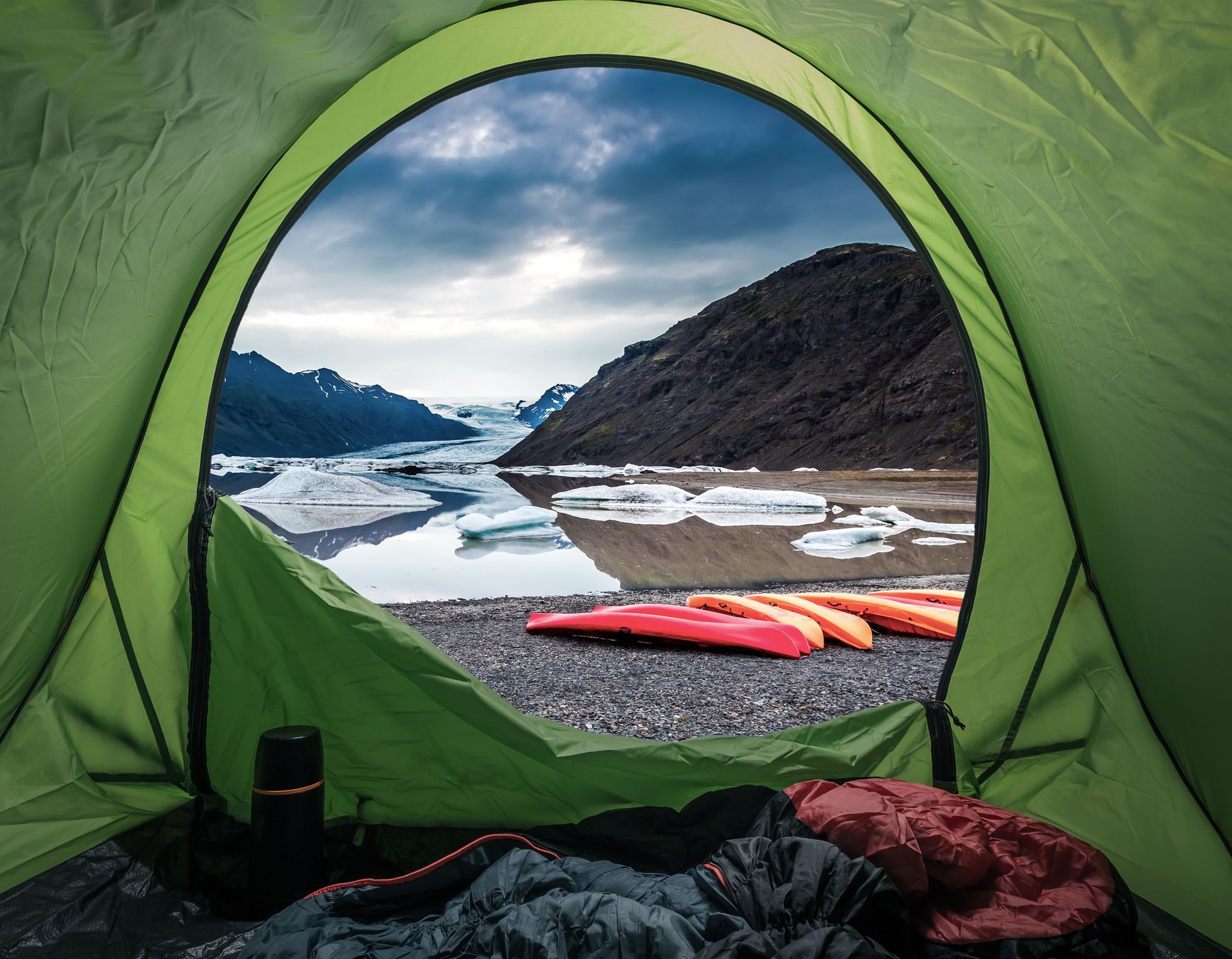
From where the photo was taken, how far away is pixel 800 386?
212 ft

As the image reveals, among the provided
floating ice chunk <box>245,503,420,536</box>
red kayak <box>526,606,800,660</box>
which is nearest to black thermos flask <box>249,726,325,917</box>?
red kayak <box>526,606,800,660</box>

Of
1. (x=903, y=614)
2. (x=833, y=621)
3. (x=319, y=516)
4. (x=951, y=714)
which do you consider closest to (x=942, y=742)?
(x=951, y=714)

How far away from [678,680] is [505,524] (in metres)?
8.65

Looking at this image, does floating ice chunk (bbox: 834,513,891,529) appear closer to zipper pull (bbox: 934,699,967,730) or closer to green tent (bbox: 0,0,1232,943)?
zipper pull (bbox: 934,699,967,730)

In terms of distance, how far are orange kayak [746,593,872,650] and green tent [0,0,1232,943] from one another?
228 cm

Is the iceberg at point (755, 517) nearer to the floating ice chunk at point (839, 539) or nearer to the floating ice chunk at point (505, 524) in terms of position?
the floating ice chunk at point (839, 539)

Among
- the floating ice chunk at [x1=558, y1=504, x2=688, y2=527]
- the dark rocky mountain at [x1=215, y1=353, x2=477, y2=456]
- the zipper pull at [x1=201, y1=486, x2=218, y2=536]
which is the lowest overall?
the floating ice chunk at [x1=558, y1=504, x2=688, y2=527]

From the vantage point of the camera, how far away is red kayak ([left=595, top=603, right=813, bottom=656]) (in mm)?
4383

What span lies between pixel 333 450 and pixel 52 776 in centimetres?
17566

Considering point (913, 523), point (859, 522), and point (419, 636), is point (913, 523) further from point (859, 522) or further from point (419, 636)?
point (419, 636)

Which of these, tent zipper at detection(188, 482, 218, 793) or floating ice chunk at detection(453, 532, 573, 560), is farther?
floating ice chunk at detection(453, 532, 573, 560)

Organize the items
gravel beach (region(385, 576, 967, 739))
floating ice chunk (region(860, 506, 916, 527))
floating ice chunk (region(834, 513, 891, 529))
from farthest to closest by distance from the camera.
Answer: floating ice chunk (region(860, 506, 916, 527)) < floating ice chunk (region(834, 513, 891, 529)) < gravel beach (region(385, 576, 967, 739))

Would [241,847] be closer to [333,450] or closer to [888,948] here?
[888,948]

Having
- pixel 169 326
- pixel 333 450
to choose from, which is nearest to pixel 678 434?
pixel 169 326
